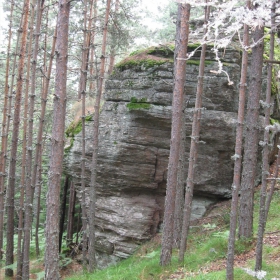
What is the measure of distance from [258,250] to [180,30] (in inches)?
207

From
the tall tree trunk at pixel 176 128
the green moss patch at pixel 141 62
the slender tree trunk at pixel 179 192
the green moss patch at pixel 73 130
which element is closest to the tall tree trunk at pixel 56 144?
the tall tree trunk at pixel 176 128

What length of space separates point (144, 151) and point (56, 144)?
5.20 meters

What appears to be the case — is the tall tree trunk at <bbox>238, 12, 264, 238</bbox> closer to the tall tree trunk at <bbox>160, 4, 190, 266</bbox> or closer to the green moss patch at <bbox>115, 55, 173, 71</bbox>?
the tall tree trunk at <bbox>160, 4, 190, 266</bbox>

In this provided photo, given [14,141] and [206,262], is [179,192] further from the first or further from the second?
[14,141]

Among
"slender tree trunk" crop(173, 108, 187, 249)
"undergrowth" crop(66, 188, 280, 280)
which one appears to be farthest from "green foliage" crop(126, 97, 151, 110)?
"undergrowth" crop(66, 188, 280, 280)

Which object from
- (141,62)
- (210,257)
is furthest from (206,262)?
(141,62)

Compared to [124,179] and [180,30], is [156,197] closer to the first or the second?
[124,179]

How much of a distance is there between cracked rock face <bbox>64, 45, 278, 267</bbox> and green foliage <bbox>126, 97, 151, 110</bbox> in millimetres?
35

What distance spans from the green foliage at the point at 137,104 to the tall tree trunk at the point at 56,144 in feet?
15.0

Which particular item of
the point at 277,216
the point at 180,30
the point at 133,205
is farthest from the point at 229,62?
the point at 133,205

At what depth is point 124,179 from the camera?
11.9 m

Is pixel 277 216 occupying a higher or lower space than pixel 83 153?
lower

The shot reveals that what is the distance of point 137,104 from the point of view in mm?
11242

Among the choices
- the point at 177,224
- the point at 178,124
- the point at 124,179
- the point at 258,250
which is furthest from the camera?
the point at 124,179
